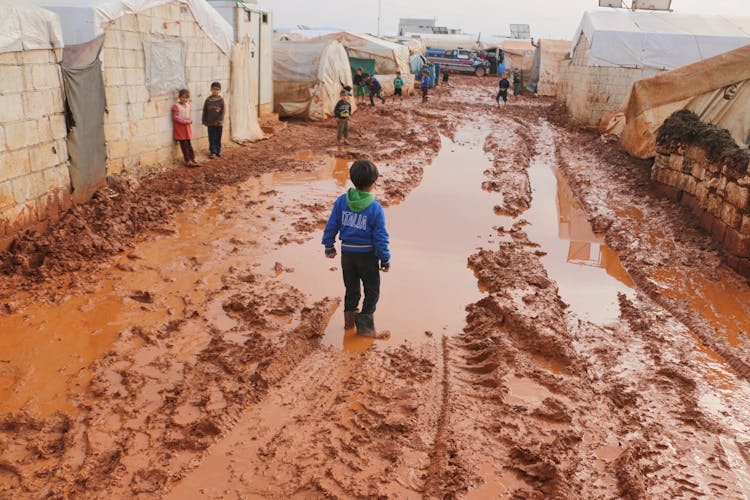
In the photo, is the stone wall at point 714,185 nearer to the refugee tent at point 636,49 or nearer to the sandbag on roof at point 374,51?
the refugee tent at point 636,49

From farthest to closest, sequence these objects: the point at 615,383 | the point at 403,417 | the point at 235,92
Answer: the point at 235,92 < the point at 615,383 < the point at 403,417

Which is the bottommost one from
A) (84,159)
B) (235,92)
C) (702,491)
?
(702,491)

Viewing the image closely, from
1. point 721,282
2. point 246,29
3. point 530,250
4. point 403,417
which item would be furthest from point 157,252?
point 246,29

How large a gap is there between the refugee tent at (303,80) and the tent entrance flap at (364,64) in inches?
306

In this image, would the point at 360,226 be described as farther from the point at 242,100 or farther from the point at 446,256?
the point at 242,100

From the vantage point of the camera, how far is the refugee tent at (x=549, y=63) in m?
30.4

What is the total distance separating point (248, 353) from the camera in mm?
4281

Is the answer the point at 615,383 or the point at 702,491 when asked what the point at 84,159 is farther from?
the point at 702,491

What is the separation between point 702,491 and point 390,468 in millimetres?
1744

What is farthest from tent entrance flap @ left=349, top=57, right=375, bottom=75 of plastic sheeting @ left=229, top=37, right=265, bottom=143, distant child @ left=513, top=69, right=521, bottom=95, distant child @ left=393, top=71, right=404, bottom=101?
plastic sheeting @ left=229, top=37, right=265, bottom=143

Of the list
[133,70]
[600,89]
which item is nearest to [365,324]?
[133,70]

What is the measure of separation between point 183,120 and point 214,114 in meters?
1.03

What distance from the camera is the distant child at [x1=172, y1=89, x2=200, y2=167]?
31.9 feet

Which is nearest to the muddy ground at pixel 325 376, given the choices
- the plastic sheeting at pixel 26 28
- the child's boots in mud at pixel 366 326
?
the child's boots in mud at pixel 366 326
